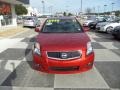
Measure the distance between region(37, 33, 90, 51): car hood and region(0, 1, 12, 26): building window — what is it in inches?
743

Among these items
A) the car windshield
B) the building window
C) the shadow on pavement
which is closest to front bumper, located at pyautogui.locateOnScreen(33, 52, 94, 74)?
the shadow on pavement

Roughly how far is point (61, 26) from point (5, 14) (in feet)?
66.3

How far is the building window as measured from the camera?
2506 centimetres

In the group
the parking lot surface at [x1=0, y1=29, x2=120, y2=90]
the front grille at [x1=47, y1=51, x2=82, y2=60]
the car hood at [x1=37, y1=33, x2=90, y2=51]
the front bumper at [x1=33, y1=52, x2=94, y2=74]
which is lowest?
the parking lot surface at [x1=0, y1=29, x2=120, y2=90]

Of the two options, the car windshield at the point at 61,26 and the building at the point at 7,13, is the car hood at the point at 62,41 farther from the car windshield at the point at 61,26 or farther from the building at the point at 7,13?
the building at the point at 7,13

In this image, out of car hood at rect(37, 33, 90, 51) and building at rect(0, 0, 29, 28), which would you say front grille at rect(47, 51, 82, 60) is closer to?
car hood at rect(37, 33, 90, 51)

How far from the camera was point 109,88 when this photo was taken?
5.28 meters

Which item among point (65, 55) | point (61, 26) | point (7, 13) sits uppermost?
point (7, 13)

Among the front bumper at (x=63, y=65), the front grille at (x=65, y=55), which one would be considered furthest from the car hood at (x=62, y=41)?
the front bumper at (x=63, y=65)

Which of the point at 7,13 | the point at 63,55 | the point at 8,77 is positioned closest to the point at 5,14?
the point at 7,13

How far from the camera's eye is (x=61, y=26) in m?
7.77

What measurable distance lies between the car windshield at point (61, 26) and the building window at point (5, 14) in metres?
17.7

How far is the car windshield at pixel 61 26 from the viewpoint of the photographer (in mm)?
7527

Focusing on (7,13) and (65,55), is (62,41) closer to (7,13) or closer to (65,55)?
(65,55)
